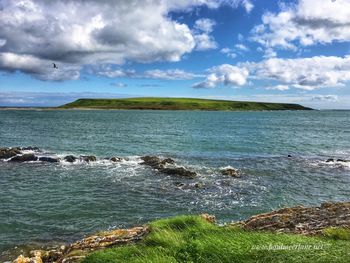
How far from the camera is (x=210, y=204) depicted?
97.2 ft

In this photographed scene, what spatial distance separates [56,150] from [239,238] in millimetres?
56519

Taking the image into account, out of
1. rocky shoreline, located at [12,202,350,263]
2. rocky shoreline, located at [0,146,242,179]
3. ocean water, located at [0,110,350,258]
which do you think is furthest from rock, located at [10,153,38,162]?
rocky shoreline, located at [12,202,350,263]

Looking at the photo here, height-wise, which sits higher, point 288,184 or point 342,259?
point 342,259

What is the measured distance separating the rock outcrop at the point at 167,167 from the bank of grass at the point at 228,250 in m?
26.6

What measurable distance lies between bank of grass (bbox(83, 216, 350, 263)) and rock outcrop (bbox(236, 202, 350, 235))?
3010 mm

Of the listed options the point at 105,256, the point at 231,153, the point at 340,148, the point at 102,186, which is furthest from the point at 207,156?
the point at 105,256

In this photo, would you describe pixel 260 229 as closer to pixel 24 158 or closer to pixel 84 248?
pixel 84 248

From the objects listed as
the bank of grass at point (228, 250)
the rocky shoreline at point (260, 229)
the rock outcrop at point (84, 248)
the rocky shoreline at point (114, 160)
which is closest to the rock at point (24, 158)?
the rocky shoreline at point (114, 160)

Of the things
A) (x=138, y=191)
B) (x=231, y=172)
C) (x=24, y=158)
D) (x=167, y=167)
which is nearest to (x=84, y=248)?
(x=138, y=191)

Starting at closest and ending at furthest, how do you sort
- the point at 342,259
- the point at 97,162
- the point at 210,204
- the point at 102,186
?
the point at 342,259, the point at 210,204, the point at 102,186, the point at 97,162

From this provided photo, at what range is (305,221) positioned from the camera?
1711 centimetres

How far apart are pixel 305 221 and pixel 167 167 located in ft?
88.2

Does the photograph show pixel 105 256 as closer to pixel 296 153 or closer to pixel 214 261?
pixel 214 261

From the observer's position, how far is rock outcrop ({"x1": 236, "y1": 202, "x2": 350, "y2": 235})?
15681 millimetres
